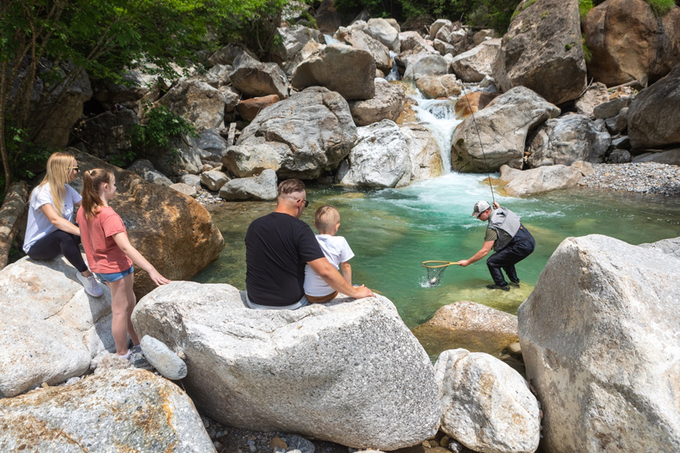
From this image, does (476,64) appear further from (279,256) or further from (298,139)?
(279,256)

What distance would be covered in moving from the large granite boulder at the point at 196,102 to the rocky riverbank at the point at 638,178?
14.4 meters

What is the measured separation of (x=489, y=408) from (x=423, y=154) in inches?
547

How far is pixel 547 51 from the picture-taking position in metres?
16.9

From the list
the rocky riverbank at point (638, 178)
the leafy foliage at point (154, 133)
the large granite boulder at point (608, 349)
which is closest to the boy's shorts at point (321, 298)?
the large granite boulder at point (608, 349)

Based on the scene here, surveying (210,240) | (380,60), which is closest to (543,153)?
(380,60)

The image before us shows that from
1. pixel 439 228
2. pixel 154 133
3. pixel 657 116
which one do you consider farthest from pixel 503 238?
pixel 657 116

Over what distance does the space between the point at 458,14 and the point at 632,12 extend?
636 inches

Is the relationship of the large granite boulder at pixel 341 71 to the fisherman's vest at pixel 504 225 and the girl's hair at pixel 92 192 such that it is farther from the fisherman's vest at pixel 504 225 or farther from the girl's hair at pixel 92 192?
the girl's hair at pixel 92 192

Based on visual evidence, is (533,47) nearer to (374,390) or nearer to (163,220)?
(163,220)

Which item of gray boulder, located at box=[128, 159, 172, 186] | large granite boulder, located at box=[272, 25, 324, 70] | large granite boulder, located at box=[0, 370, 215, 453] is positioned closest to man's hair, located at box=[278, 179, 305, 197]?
large granite boulder, located at box=[0, 370, 215, 453]

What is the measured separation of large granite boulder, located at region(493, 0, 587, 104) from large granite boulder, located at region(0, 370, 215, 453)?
62.7 ft

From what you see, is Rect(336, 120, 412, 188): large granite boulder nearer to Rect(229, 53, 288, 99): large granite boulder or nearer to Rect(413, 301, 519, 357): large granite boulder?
Rect(229, 53, 288, 99): large granite boulder

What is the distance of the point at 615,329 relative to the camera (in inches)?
108

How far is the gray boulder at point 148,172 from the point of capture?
12.0m
